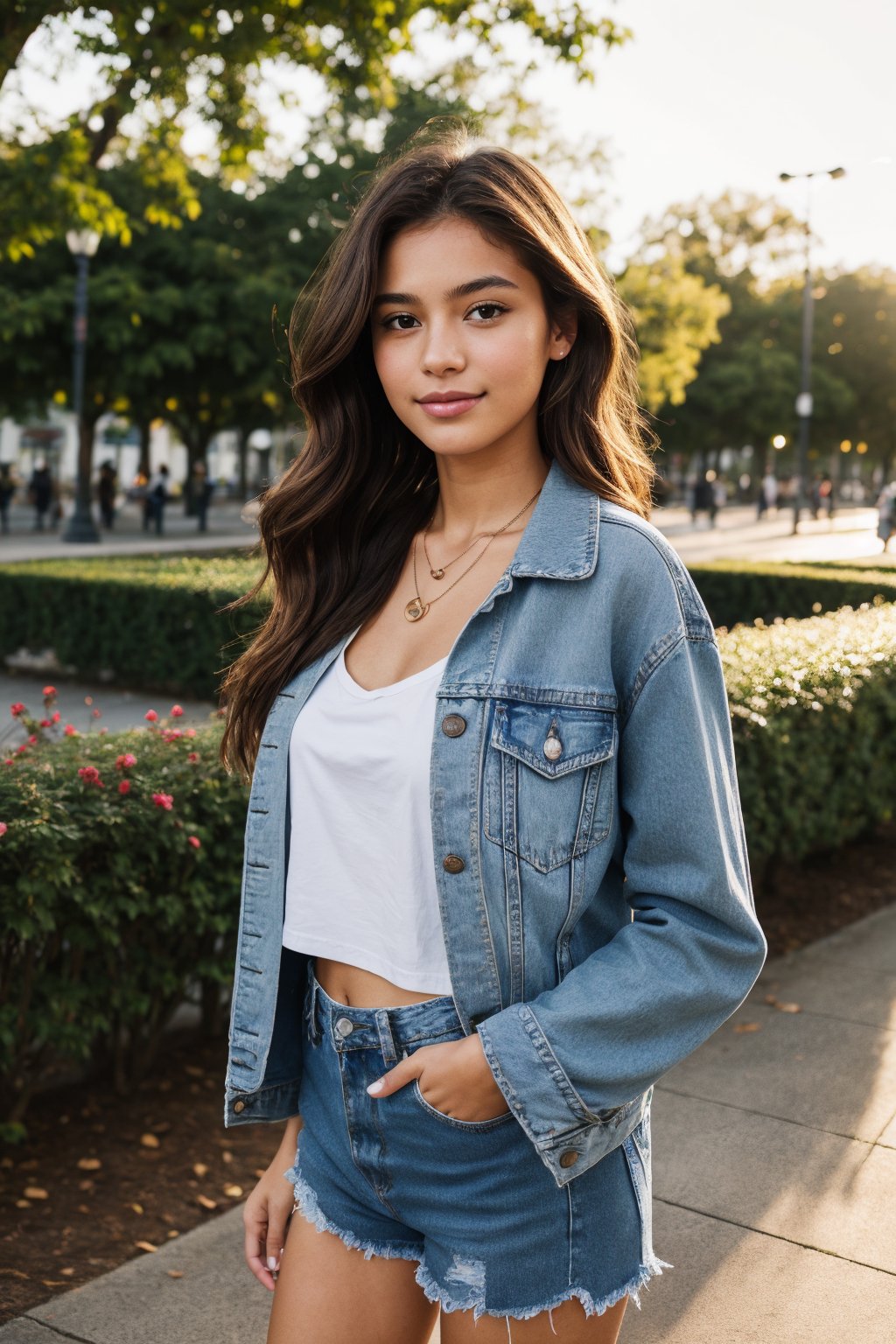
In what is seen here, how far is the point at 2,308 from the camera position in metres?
25.7

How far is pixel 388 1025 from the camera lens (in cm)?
169

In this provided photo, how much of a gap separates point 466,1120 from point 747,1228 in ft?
6.75

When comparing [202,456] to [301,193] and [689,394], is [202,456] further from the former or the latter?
[689,394]

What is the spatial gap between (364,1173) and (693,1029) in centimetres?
51

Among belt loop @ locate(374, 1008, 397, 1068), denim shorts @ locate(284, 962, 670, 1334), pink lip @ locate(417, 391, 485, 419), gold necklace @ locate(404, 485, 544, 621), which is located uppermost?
pink lip @ locate(417, 391, 485, 419)

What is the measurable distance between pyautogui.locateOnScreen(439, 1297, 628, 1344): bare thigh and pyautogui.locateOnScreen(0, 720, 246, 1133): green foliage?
6.36 ft

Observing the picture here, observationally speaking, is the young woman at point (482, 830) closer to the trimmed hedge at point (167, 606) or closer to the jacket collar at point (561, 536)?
the jacket collar at point (561, 536)

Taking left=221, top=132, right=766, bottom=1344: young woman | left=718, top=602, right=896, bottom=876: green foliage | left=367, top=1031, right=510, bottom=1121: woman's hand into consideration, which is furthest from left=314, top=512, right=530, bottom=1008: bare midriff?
left=718, top=602, right=896, bottom=876: green foliage

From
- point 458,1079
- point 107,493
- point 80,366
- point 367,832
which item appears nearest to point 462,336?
point 367,832

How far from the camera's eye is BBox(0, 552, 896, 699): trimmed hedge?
1188 centimetres

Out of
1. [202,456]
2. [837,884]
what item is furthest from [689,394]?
[837,884]

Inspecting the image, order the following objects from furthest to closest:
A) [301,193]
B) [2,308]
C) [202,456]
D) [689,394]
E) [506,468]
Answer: [689,394], [202,456], [301,193], [2,308], [506,468]

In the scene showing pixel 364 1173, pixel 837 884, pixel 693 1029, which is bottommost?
pixel 837 884

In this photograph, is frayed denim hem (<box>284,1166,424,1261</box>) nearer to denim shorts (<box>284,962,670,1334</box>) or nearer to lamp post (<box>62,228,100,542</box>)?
denim shorts (<box>284,962,670,1334</box>)
